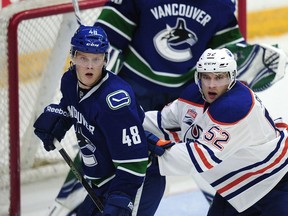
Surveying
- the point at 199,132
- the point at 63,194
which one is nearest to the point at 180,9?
the point at 199,132

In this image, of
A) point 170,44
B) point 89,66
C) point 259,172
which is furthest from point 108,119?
point 170,44

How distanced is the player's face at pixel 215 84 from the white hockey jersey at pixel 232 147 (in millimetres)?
30

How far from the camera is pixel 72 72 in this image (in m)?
3.46

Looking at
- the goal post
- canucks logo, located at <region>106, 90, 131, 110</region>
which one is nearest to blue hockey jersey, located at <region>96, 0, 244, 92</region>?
the goal post

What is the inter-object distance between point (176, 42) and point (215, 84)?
A: 74 centimetres

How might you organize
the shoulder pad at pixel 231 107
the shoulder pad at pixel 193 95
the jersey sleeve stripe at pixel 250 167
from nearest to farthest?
1. the shoulder pad at pixel 231 107
2. the jersey sleeve stripe at pixel 250 167
3. the shoulder pad at pixel 193 95

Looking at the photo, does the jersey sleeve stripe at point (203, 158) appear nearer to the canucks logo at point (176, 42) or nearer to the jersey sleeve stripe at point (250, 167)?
the jersey sleeve stripe at point (250, 167)

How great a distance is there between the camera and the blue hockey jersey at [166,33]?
4020 mm

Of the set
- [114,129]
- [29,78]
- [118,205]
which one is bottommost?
[29,78]

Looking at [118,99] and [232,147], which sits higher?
[118,99]

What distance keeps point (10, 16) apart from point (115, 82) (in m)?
1.05

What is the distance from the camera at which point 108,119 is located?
3.25 metres

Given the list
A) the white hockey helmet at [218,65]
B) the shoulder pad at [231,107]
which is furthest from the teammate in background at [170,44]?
the shoulder pad at [231,107]

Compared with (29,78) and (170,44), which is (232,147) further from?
(29,78)
